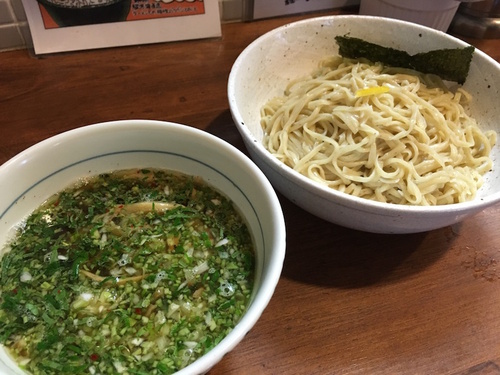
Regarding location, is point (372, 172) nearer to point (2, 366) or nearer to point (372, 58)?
point (372, 58)

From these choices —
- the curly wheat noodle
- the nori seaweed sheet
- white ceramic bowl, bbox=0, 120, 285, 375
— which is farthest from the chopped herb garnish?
the nori seaweed sheet

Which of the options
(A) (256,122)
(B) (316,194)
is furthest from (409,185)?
(A) (256,122)

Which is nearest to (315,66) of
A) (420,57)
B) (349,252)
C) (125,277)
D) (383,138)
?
(420,57)

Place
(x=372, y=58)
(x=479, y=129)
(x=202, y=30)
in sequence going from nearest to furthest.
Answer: (x=479, y=129) < (x=372, y=58) < (x=202, y=30)

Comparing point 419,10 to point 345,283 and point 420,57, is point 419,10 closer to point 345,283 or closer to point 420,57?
point 420,57

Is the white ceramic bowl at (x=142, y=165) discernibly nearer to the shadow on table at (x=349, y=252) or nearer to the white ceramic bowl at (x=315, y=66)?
the white ceramic bowl at (x=315, y=66)
